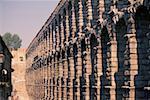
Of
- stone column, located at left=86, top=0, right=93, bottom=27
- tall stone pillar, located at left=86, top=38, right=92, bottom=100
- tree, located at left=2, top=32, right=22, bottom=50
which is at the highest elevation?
tree, located at left=2, top=32, right=22, bottom=50

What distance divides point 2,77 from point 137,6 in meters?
20.0

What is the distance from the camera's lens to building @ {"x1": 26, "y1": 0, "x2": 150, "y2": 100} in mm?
15773

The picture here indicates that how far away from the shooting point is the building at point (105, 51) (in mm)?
15773

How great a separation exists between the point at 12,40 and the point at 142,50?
118 metres

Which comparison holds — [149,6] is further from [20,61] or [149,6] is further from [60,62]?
[20,61]

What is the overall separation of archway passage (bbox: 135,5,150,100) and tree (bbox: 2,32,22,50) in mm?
116209

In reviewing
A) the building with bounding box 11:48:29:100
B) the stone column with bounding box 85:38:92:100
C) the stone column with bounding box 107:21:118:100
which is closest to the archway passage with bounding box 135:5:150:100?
the stone column with bounding box 107:21:118:100

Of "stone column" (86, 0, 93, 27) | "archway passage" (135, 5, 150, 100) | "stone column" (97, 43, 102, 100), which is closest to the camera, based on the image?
Result: "archway passage" (135, 5, 150, 100)

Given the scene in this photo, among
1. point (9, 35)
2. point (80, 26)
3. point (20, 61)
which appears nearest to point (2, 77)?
point (80, 26)

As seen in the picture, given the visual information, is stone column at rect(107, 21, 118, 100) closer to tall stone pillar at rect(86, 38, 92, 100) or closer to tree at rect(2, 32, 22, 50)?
tall stone pillar at rect(86, 38, 92, 100)

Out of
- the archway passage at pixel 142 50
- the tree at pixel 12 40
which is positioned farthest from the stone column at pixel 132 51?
the tree at pixel 12 40

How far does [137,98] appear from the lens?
51.1ft

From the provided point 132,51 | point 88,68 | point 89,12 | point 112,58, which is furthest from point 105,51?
point 132,51

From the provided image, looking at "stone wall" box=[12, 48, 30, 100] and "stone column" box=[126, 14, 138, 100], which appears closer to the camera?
"stone column" box=[126, 14, 138, 100]
